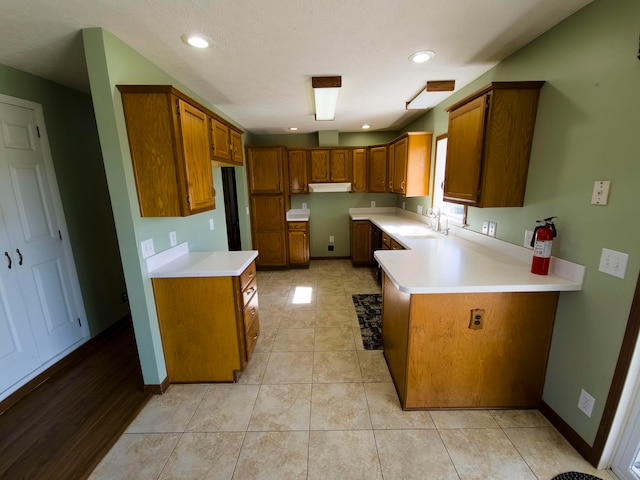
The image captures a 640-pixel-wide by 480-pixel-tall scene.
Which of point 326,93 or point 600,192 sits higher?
point 326,93

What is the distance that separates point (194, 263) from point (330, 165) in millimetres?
3226

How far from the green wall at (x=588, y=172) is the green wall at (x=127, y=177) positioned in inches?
107

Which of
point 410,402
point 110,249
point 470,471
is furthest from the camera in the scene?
point 110,249

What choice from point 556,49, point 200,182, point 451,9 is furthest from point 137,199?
point 556,49

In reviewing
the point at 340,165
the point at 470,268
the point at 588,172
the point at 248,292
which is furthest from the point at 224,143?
the point at 588,172

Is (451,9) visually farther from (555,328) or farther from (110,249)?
(110,249)

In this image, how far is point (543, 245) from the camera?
5.16 ft

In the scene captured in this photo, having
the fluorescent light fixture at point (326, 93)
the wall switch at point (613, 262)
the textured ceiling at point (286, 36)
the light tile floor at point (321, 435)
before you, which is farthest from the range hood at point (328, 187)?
the wall switch at point (613, 262)

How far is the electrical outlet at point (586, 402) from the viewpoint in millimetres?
1405

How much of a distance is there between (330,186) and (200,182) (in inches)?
112

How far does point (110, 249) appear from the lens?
114 inches

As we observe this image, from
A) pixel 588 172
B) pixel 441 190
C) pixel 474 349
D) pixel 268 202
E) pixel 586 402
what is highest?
pixel 588 172

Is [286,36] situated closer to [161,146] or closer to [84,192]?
[161,146]

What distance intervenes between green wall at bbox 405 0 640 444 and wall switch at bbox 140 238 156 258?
8.98 ft
